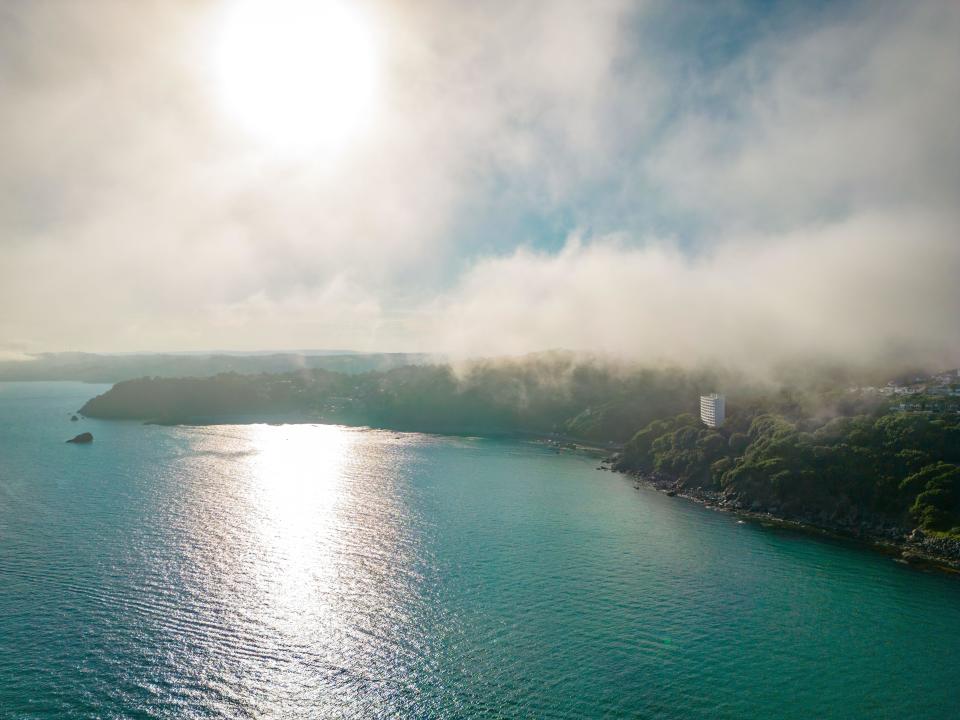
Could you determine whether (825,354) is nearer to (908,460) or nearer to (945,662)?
(908,460)

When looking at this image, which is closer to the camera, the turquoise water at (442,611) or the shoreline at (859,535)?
the turquoise water at (442,611)

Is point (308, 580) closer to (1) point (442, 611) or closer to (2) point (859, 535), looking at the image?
(1) point (442, 611)

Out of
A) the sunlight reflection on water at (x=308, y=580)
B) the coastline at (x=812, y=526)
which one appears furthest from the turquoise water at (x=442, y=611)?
the coastline at (x=812, y=526)

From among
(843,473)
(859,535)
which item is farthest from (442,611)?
(843,473)

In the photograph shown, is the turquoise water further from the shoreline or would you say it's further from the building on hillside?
the building on hillside

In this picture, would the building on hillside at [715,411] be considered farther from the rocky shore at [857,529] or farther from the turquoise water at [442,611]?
the turquoise water at [442,611]

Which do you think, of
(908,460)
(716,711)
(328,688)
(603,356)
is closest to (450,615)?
(328,688)
